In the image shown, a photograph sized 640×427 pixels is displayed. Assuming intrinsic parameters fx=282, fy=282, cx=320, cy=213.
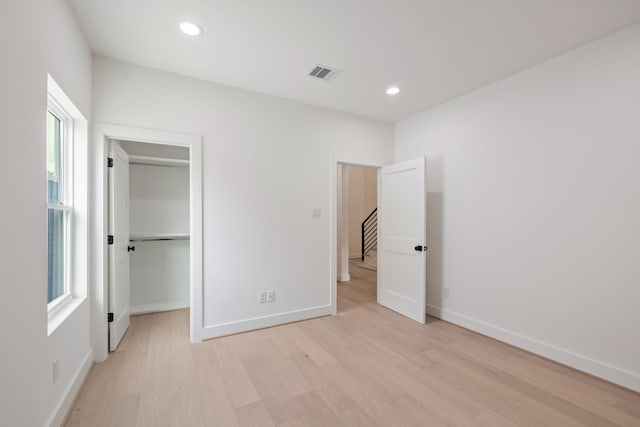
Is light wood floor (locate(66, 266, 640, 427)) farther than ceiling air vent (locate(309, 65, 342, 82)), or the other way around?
ceiling air vent (locate(309, 65, 342, 82))

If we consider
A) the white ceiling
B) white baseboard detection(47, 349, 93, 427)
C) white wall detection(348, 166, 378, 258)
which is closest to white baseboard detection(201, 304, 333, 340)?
white baseboard detection(47, 349, 93, 427)

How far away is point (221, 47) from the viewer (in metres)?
2.42

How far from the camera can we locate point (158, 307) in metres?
3.79

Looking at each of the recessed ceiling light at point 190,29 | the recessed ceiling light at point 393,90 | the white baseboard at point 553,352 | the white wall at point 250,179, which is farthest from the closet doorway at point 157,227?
the white baseboard at point 553,352

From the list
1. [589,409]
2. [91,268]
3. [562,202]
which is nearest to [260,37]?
[91,268]

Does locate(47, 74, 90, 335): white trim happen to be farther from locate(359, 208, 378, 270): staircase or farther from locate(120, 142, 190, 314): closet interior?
locate(359, 208, 378, 270): staircase

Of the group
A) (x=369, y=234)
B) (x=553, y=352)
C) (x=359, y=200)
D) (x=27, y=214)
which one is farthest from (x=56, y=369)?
(x=359, y=200)

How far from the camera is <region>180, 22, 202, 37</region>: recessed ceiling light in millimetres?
2137

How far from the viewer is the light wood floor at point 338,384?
1837 millimetres

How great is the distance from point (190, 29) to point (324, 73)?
1245mm

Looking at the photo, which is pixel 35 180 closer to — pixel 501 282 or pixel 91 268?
pixel 91 268

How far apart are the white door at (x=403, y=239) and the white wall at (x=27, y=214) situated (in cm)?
335

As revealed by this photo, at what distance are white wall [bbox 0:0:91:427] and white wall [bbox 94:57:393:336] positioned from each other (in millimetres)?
870

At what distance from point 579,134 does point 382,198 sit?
88.4 inches
